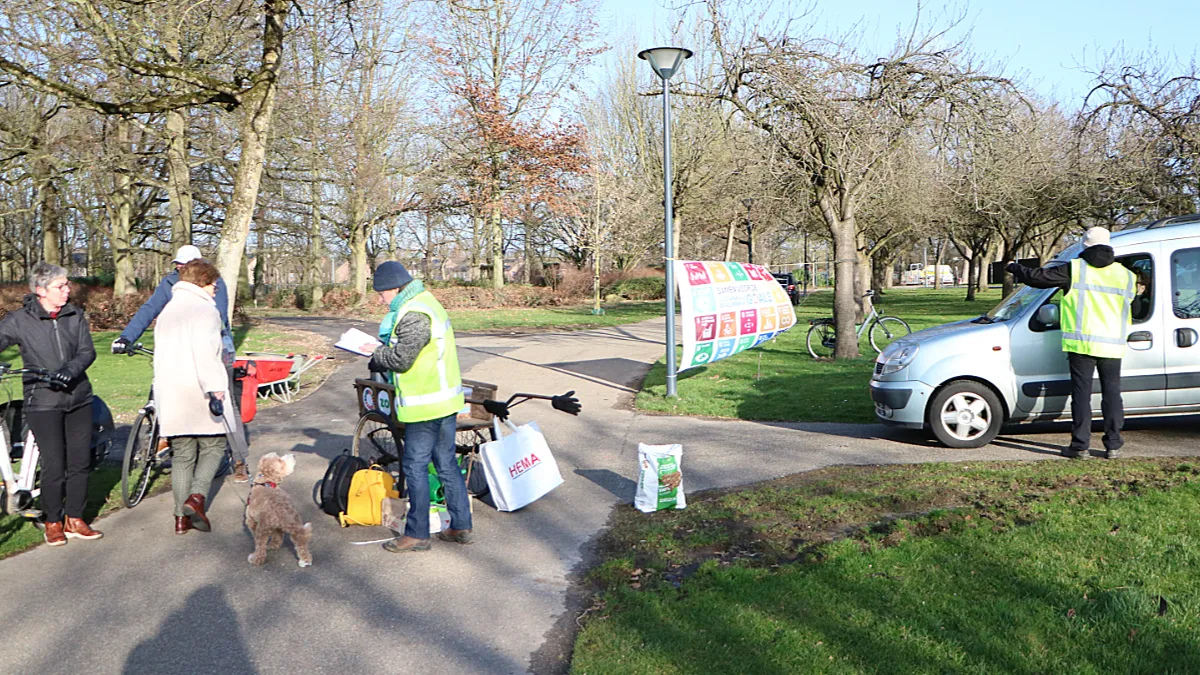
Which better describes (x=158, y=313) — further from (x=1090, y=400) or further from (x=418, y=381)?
(x=1090, y=400)

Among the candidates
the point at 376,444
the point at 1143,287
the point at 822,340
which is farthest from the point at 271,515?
the point at 822,340

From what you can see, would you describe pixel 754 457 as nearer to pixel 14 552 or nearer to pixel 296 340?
pixel 14 552

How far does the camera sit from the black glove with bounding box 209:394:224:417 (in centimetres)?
616

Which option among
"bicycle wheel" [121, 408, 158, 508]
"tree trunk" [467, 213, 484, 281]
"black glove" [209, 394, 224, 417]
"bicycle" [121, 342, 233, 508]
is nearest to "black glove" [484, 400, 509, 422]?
"black glove" [209, 394, 224, 417]

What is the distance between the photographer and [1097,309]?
7.75 meters

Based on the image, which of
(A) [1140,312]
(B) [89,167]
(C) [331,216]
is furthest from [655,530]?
(C) [331,216]

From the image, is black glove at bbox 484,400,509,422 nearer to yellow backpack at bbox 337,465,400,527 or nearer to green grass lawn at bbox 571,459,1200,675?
yellow backpack at bbox 337,465,400,527

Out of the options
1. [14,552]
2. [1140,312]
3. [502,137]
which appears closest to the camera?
[14,552]

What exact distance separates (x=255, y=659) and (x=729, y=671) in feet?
7.18

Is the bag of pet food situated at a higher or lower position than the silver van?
lower

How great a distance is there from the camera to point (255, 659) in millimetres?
4238

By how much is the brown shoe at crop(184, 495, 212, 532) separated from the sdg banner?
5.70m

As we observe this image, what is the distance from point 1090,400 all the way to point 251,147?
493 inches

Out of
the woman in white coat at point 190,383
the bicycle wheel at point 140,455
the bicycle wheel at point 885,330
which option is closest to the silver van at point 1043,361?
the woman in white coat at point 190,383
